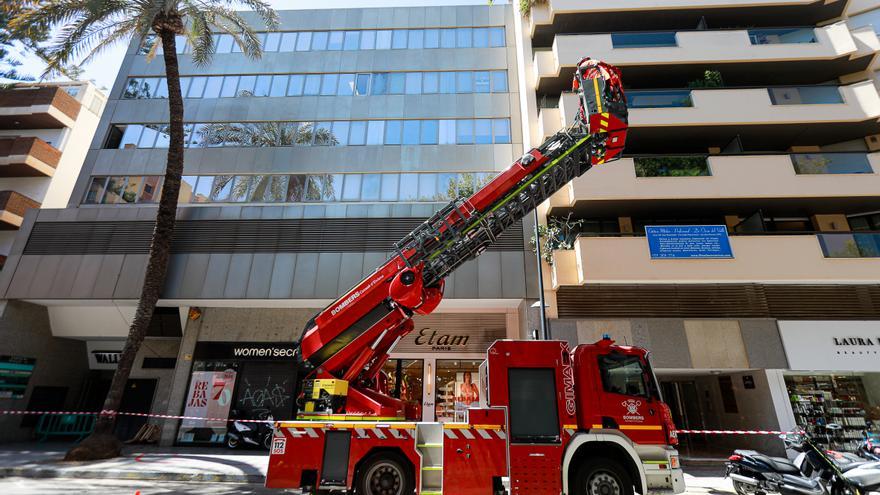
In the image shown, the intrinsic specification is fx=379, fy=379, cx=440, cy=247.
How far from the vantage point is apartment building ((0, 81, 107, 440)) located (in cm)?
1548

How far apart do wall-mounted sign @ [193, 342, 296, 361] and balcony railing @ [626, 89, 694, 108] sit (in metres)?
17.4

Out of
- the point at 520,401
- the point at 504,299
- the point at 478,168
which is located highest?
the point at 478,168

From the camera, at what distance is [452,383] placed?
615 inches

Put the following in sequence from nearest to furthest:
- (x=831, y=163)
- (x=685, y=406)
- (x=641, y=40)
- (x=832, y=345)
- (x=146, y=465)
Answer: (x=146, y=465) → (x=832, y=345) → (x=831, y=163) → (x=641, y=40) → (x=685, y=406)

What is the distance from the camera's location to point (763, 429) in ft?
45.0

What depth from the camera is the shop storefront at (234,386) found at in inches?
608

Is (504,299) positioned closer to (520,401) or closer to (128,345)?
(520,401)

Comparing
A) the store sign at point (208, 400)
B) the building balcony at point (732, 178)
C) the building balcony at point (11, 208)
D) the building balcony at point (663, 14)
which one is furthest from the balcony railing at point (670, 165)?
the building balcony at point (11, 208)

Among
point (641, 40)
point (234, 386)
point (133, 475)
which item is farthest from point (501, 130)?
point (133, 475)

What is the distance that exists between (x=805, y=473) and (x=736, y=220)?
36.9 ft

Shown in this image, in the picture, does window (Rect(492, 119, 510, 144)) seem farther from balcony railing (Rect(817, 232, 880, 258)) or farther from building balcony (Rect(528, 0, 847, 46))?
balcony railing (Rect(817, 232, 880, 258))

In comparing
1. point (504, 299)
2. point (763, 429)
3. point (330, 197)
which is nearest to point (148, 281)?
point (330, 197)

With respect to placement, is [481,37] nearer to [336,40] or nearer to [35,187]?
[336,40]

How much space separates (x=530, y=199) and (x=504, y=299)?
23.0ft
